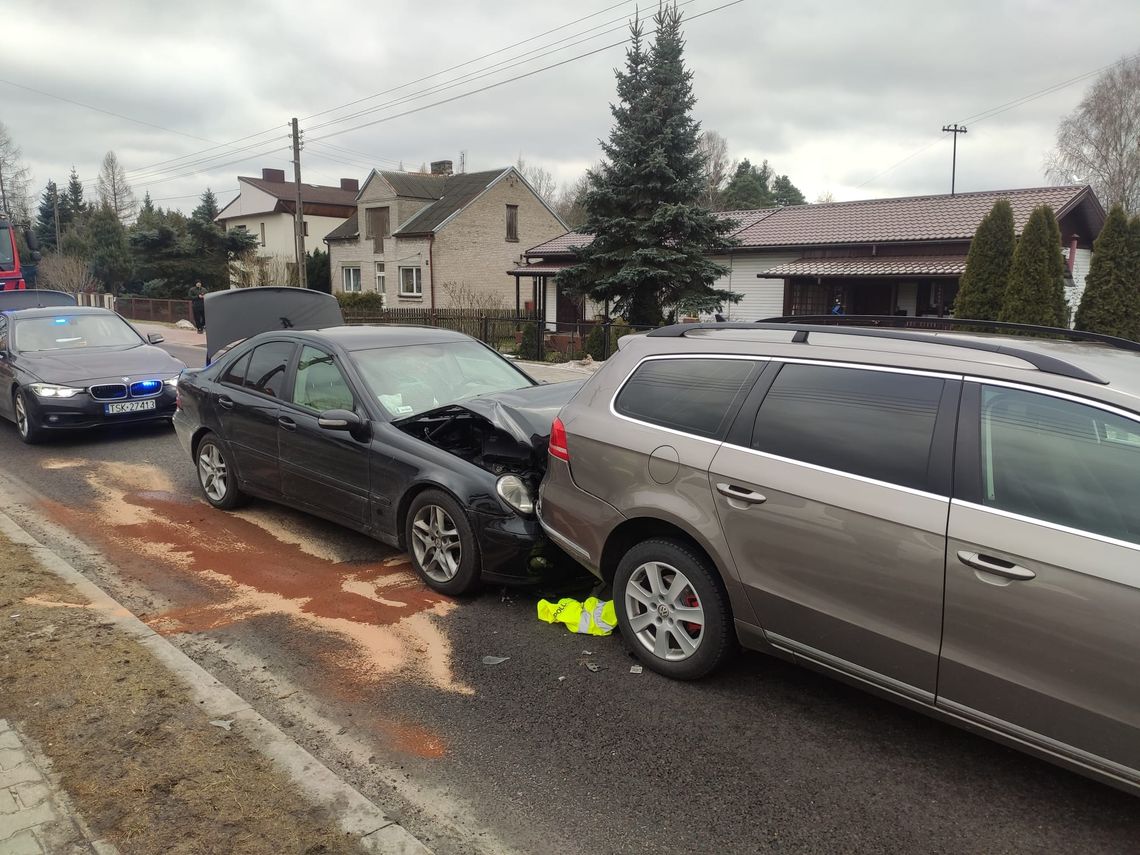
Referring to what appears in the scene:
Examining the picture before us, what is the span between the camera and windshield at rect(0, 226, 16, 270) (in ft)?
67.4

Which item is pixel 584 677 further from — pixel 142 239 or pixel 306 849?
pixel 142 239

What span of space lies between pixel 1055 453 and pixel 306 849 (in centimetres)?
289

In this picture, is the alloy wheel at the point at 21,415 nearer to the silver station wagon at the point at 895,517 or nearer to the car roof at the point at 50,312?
the car roof at the point at 50,312

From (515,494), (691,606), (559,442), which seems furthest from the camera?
(515,494)

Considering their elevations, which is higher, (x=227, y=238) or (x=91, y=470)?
(x=227, y=238)

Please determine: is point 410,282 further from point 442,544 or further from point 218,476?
point 442,544

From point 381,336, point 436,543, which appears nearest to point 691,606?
point 436,543

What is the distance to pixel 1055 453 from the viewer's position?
289 centimetres

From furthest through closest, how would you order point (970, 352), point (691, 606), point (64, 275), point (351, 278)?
point (64, 275)
point (351, 278)
point (691, 606)
point (970, 352)

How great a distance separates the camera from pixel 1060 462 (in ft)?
9.41

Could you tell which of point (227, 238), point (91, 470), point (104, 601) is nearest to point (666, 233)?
A: point (91, 470)

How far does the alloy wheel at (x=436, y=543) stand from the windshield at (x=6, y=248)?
20743 millimetres

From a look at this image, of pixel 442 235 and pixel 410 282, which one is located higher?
pixel 442 235

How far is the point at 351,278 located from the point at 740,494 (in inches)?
1761
